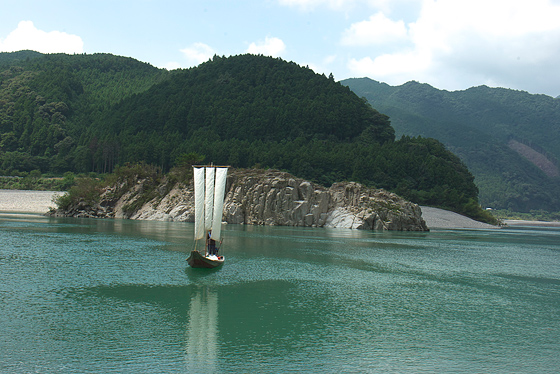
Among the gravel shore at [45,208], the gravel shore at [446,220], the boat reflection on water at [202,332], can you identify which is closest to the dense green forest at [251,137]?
the gravel shore at [446,220]

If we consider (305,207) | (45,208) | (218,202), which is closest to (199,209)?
(218,202)

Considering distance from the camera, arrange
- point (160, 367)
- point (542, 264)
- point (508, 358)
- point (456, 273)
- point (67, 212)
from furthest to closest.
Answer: point (67, 212) → point (542, 264) → point (456, 273) → point (508, 358) → point (160, 367)

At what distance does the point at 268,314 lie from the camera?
24203 millimetres

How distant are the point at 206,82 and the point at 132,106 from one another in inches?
1206

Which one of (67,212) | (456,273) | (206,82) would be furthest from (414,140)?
(456,273)

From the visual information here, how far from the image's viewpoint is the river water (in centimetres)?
1759

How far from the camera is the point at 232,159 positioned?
132375 millimetres

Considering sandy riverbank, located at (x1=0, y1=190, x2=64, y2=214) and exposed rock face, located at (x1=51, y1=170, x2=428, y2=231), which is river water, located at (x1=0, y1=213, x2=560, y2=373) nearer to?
exposed rock face, located at (x1=51, y1=170, x2=428, y2=231)

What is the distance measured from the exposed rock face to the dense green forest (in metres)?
24.3

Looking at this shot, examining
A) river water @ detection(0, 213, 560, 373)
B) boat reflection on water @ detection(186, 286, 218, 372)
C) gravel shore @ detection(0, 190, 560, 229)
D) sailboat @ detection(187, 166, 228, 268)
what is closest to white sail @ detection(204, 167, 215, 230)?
sailboat @ detection(187, 166, 228, 268)

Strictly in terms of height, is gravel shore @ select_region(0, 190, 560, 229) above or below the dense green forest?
below

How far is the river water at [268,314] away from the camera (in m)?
17.6

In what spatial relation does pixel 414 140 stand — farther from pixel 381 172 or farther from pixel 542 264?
pixel 542 264

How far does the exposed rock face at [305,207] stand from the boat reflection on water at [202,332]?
67.0 meters
